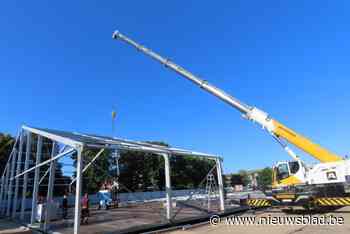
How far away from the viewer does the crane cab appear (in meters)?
14.5

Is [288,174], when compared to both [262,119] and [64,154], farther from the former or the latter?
[64,154]

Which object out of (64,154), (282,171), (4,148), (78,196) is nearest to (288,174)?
(282,171)

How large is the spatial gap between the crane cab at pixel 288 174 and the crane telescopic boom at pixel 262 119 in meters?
0.57

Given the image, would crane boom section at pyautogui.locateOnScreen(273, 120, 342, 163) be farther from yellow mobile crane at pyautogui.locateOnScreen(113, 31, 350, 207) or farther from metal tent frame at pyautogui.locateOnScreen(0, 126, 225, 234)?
metal tent frame at pyautogui.locateOnScreen(0, 126, 225, 234)

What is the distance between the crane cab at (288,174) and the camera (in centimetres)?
1451

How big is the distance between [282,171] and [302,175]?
1.31m

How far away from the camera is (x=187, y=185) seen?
5653 centimetres

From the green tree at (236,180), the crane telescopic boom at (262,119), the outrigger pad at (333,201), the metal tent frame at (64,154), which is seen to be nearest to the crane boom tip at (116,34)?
the crane telescopic boom at (262,119)

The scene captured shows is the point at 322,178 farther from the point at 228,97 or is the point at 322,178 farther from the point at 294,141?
the point at 228,97

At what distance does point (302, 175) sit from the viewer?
14.4 m

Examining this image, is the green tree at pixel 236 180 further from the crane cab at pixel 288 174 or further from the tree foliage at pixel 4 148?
the crane cab at pixel 288 174

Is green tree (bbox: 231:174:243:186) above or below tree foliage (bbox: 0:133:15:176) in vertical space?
below

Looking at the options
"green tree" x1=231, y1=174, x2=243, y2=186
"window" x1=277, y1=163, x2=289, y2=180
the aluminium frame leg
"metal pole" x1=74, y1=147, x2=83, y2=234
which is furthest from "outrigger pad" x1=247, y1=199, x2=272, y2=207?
"green tree" x1=231, y1=174, x2=243, y2=186

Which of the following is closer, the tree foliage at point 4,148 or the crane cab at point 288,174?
the crane cab at point 288,174
